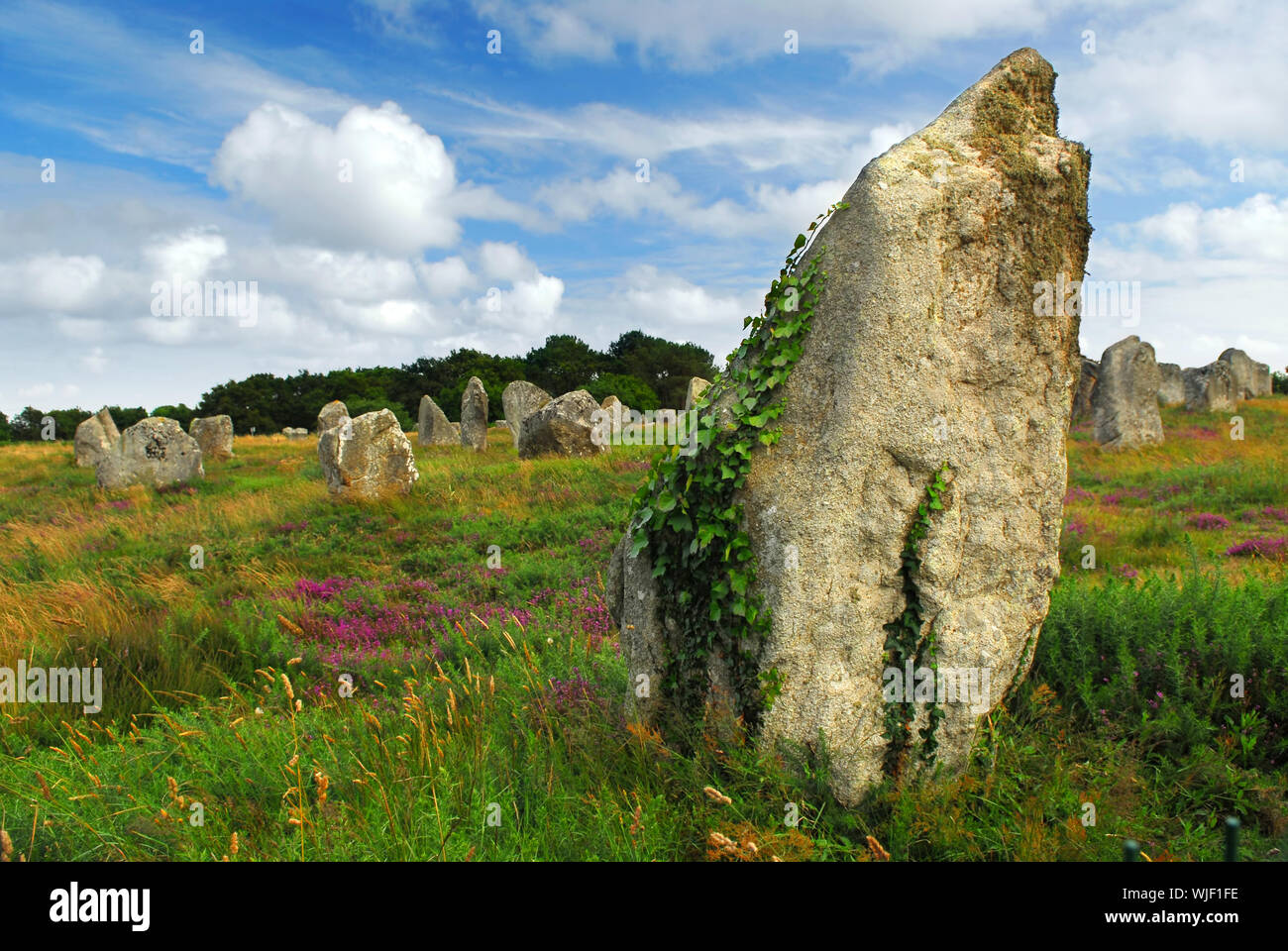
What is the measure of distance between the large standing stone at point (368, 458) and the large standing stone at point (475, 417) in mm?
12777

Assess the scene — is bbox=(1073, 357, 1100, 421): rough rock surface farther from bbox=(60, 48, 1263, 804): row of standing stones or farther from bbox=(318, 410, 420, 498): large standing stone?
bbox=(60, 48, 1263, 804): row of standing stones

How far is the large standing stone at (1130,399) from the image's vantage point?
2359 centimetres

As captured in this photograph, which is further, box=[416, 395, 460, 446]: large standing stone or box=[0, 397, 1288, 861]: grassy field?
box=[416, 395, 460, 446]: large standing stone

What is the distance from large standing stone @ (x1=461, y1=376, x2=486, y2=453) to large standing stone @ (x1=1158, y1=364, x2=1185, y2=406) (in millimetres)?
31099

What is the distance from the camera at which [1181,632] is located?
562cm

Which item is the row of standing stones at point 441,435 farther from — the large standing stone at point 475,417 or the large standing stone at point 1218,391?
the large standing stone at point 1218,391

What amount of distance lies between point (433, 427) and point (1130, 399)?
26.4m

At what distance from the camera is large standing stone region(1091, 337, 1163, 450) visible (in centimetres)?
2359

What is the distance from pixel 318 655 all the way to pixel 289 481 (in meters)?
16.2

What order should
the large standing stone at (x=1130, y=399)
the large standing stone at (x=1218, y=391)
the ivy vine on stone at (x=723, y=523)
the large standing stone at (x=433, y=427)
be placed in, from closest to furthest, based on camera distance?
the ivy vine on stone at (x=723, y=523)
the large standing stone at (x=1130, y=399)
the large standing stone at (x=1218, y=391)
the large standing stone at (x=433, y=427)

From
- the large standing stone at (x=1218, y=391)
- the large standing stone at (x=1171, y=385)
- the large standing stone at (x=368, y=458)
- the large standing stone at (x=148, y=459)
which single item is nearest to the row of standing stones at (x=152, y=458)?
the large standing stone at (x=148, y=459)

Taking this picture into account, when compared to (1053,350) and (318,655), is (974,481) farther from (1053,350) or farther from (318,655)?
(318,655)

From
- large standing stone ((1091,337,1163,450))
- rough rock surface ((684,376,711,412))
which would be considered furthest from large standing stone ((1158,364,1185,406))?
rough rock surface ((684,376,711,412))
